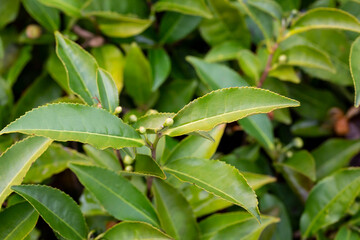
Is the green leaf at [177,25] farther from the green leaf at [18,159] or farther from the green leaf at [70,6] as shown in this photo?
the green leaf at [18,159]

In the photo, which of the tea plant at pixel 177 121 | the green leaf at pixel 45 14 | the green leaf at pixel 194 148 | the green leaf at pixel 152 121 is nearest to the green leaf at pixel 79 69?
the tea plant at pixel 177 121

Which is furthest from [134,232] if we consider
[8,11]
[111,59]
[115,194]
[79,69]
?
[8,11]

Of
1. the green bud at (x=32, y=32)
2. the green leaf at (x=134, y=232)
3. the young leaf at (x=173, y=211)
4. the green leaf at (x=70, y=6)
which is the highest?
the green leaf at (x=70, y=6)

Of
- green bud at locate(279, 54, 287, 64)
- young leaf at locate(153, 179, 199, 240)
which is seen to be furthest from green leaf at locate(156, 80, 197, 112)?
young leaf at locate(153, 179, 199, 240)

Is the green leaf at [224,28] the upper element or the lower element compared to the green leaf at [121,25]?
lower

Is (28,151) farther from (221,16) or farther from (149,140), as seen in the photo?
(221,16)

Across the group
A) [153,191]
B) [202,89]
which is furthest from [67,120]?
[202,89]
